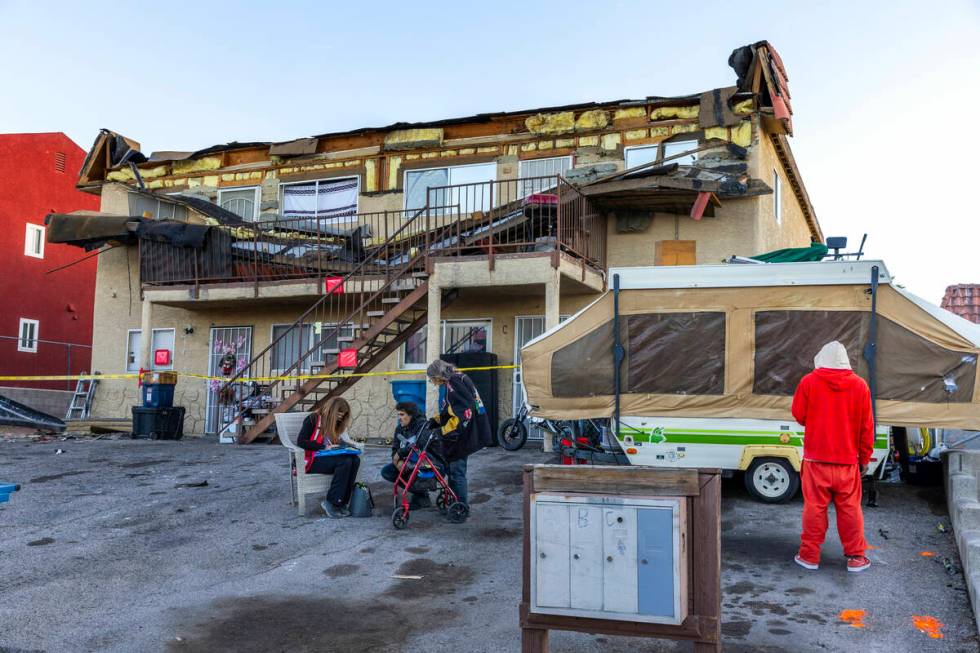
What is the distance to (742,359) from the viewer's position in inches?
338

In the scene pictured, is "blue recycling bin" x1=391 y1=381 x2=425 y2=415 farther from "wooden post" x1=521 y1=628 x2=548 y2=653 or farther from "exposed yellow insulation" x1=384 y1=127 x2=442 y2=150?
"wooden post" x1=521 y1=628 x2=548 y2=653

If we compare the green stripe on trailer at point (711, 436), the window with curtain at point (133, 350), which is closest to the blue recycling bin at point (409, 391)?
the green stripe on trailer at point (711, 436)

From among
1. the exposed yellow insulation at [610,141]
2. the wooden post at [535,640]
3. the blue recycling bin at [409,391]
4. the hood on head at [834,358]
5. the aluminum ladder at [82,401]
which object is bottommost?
the wooden post at [535,640]

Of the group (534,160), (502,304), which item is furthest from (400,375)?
(534,160)

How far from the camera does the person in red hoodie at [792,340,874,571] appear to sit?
605 centimetres

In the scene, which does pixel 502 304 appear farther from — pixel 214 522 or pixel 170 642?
pixel 170 642

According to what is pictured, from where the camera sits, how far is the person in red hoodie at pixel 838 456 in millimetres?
6047

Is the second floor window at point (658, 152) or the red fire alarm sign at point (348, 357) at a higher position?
the second floor window at point (658, 152)

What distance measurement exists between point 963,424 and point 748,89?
8.51 metres

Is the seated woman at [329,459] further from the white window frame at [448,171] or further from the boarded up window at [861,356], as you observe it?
→ the white window frame at [448,171]

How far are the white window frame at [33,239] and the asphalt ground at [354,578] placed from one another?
20216mm

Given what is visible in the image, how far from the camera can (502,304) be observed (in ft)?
51.3

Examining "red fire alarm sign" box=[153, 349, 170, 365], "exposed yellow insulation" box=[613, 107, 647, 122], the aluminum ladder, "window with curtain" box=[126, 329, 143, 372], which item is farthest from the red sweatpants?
the aluminum ladder

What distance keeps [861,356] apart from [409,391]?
7641 millimetres
